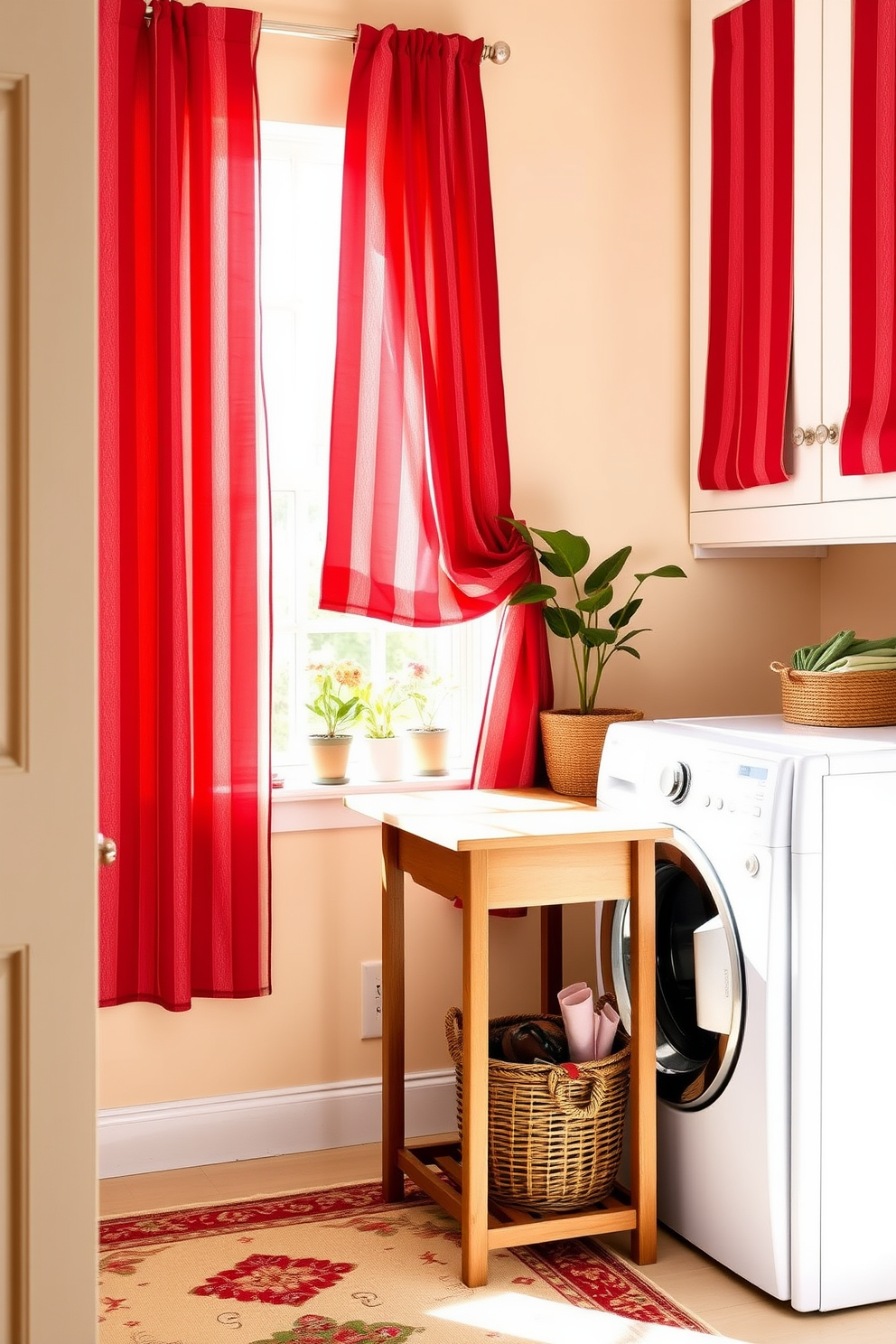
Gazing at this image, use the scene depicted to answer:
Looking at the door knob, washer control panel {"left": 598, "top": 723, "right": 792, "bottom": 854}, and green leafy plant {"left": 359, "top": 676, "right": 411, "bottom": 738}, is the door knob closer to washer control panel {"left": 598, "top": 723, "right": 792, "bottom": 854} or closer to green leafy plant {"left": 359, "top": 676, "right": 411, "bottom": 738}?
washer control panel {"left": 598, "top": 723, "right": 792, "bottom": 854}

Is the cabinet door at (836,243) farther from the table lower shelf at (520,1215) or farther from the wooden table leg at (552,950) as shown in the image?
the table lower shelf at (520,1215)

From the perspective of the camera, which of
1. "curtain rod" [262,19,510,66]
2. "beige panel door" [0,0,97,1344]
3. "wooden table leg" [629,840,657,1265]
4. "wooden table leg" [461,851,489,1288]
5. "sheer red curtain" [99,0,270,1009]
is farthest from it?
"curtain rod" [262,19,510,66]

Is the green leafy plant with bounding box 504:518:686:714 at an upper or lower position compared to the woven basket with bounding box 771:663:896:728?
Answer: upper

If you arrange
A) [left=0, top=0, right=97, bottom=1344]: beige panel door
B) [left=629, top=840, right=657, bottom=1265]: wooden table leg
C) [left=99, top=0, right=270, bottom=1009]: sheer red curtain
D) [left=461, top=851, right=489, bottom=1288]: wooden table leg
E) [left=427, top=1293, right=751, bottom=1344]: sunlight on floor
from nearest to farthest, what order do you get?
[left=0, top=0, right=97, bottom=1344]: beige panel door, [left=427, top=1293, right=751, bottom=1344]: sunlight on floor, [left=461, top=851, right=489, bottom=1288]: wooden table leg, [left=629, top=840, right=657, bottom=1265]: wooden table leg, [left=99, top=0, right=270, bottom=1009]: sheer red curtain

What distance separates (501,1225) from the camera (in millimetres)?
2459

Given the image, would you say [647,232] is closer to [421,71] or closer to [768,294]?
[768,294]

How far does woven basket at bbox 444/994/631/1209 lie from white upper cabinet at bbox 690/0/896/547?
1158 mm

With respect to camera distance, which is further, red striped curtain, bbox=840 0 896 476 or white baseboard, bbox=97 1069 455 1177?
white baseboard, bbox=97 1069 455 1177

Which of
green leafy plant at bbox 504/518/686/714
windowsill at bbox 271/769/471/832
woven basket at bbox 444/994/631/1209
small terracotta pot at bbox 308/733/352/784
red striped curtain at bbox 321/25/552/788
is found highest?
red striped curtain at bbox 321/25/552/788

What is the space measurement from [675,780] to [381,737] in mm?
786

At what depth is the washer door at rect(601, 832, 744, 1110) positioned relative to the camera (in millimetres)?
2396

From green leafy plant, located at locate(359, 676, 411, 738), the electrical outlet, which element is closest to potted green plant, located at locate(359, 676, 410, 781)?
green leafy plant, located at locate(359, 676, 411, 738)

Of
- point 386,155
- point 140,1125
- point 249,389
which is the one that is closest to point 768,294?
point 386,155

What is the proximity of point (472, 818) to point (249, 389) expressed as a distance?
98 centimetres
